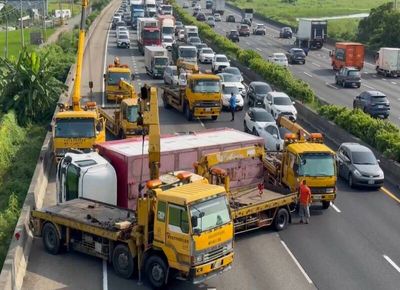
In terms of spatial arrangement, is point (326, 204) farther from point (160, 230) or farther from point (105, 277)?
point (105, 277)

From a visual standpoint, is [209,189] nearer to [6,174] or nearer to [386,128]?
[6,174]

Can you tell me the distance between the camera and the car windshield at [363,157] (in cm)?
3247

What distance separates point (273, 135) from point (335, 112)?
23.6ft

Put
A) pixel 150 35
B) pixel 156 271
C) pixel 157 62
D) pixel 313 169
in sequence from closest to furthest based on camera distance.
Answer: pixel 156 271 → pixel 313 169 → pixel 157 62 → pixel 150 35

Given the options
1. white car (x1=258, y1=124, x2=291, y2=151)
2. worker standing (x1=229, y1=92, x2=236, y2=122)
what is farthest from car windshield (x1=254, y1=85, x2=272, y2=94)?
white car (x1=258, y1=124, x2=291, y2=151)

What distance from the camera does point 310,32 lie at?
8794 centimetres

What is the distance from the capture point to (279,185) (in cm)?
2936

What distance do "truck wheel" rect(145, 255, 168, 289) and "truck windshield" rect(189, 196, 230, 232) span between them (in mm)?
1634

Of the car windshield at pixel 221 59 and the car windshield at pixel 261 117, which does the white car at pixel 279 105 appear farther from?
the car windshield at pixel 221 59

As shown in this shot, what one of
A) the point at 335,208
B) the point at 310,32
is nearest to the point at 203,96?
the point at 335,208

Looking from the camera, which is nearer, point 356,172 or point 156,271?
point 156,271

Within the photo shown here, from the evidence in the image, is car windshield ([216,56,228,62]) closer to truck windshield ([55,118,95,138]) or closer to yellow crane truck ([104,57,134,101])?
yellow crane truck ([104,57,134,101])

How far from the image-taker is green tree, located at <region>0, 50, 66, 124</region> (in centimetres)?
4488

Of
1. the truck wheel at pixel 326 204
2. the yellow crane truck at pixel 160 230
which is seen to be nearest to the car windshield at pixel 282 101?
the truck wheel at pixel 326 204
